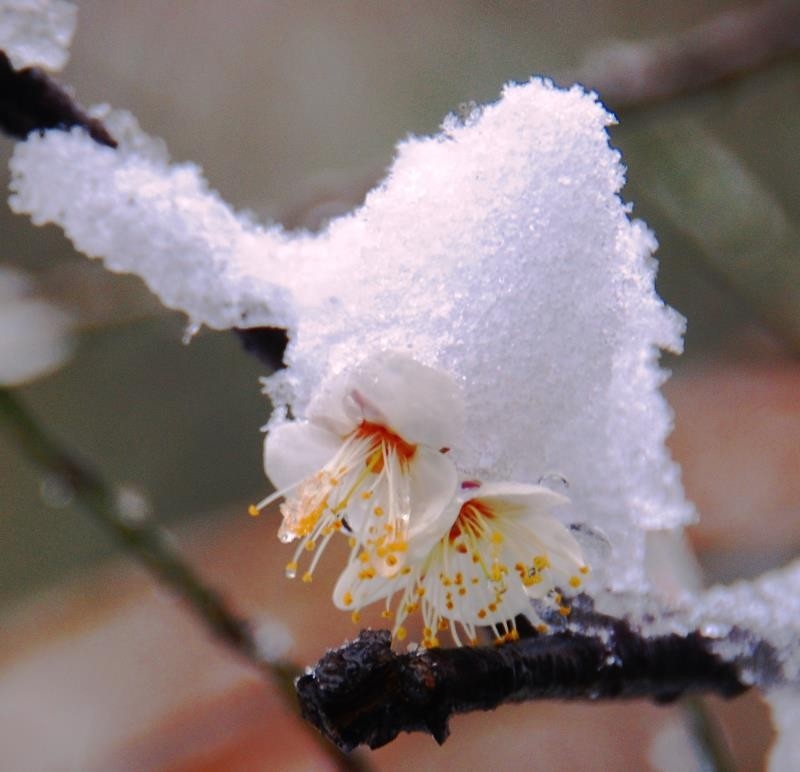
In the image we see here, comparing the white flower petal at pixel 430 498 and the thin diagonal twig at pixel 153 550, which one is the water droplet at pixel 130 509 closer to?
the thin diagonal twig at pixel 153 550

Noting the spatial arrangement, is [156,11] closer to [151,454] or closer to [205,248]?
[151,454]

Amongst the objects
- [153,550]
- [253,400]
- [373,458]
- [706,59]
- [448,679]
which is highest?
[253,400]

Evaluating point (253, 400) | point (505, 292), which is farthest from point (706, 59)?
point (253, 400)

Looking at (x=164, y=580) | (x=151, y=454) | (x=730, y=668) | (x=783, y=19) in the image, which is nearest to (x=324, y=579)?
(x=151, y=454)

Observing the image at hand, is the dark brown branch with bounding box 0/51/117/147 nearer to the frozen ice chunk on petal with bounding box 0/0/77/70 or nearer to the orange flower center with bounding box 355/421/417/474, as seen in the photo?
the frozen ice chunk on petal with bounding box 0/0/77/70

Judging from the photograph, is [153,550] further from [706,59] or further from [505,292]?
[706,59]
